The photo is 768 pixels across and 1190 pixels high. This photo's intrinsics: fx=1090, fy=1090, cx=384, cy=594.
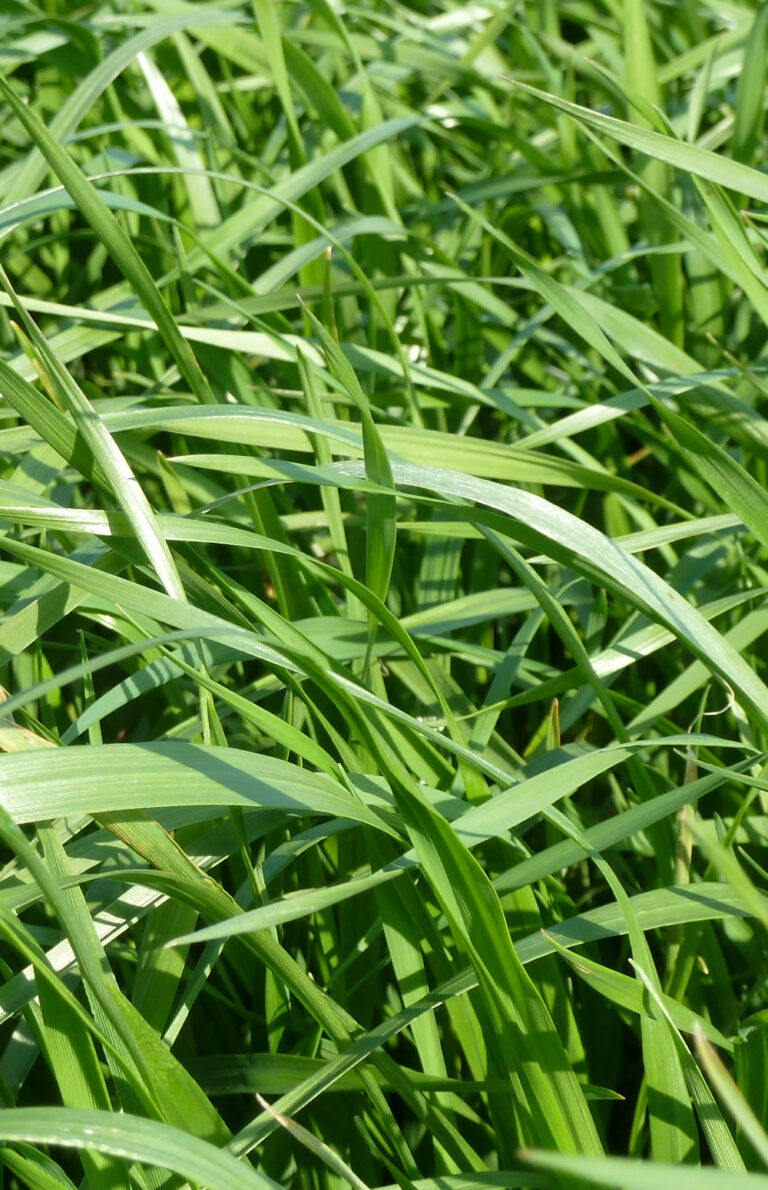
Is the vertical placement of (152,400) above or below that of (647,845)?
above

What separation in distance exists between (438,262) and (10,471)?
40 centimetres

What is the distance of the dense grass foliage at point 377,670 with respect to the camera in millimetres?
469

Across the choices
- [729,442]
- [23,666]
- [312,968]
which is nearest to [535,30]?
[729,442]

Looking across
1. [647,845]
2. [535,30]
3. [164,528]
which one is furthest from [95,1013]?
[535,30]

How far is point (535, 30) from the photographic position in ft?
3.77

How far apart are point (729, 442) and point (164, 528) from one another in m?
0.51

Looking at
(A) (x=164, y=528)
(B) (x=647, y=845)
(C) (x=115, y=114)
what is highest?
(C) (x=115, y=114)

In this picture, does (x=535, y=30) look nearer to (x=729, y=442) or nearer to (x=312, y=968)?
(x=729, y=442)

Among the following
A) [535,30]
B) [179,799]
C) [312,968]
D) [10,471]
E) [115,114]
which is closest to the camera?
[179,799]

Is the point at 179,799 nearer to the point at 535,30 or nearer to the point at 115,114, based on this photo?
the point at 115,114

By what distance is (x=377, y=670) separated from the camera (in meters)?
0.64

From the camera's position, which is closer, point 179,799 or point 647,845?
point 179,799

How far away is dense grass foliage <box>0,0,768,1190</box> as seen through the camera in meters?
0.47

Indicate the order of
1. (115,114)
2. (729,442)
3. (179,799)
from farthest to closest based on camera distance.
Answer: (115,114)
(729,442)
(179,799)
